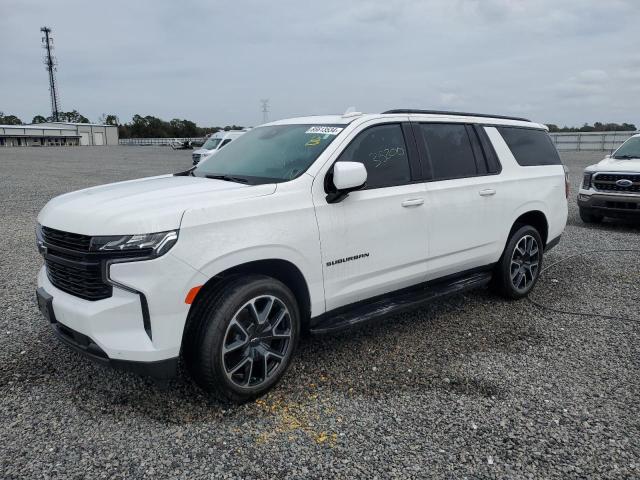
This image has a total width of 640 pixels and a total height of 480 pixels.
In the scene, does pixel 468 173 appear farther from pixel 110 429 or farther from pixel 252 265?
pixel 110 429

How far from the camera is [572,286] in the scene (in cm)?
602

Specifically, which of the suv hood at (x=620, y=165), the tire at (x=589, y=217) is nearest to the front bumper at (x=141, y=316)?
the suv hood at (x=620, y=165)

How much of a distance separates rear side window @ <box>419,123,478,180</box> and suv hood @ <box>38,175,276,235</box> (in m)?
1.68

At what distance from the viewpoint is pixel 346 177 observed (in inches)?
136

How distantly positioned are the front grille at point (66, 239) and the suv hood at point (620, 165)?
9.08 meters

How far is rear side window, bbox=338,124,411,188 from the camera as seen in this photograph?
155 inches

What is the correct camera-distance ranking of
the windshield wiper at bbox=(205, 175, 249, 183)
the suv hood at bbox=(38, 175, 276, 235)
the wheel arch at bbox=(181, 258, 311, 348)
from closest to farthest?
the suv hood at bbox=(38, 175, 276, 235), the wheel arch at bbox=(181, 258, 311, 348), the windshield wiper at bbox=(205, 175, 249, 183)

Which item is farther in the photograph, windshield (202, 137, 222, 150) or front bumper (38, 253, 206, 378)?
windshield (202, 137, 222, 150)

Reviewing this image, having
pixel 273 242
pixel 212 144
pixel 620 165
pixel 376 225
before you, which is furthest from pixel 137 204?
pixel 212 144

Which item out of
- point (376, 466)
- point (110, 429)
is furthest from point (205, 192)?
point (376, 466)

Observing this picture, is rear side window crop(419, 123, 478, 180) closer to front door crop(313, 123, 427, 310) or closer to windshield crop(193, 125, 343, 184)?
front door crop(313, 123, 427, 310)

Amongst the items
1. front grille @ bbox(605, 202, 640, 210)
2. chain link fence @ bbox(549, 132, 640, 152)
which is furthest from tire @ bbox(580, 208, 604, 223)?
chain link fence @ bbox(549, 132, 640, 152)

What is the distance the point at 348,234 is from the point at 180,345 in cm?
139

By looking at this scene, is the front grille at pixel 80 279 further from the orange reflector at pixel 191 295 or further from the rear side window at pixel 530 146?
the rear side window at pixel 530 146
